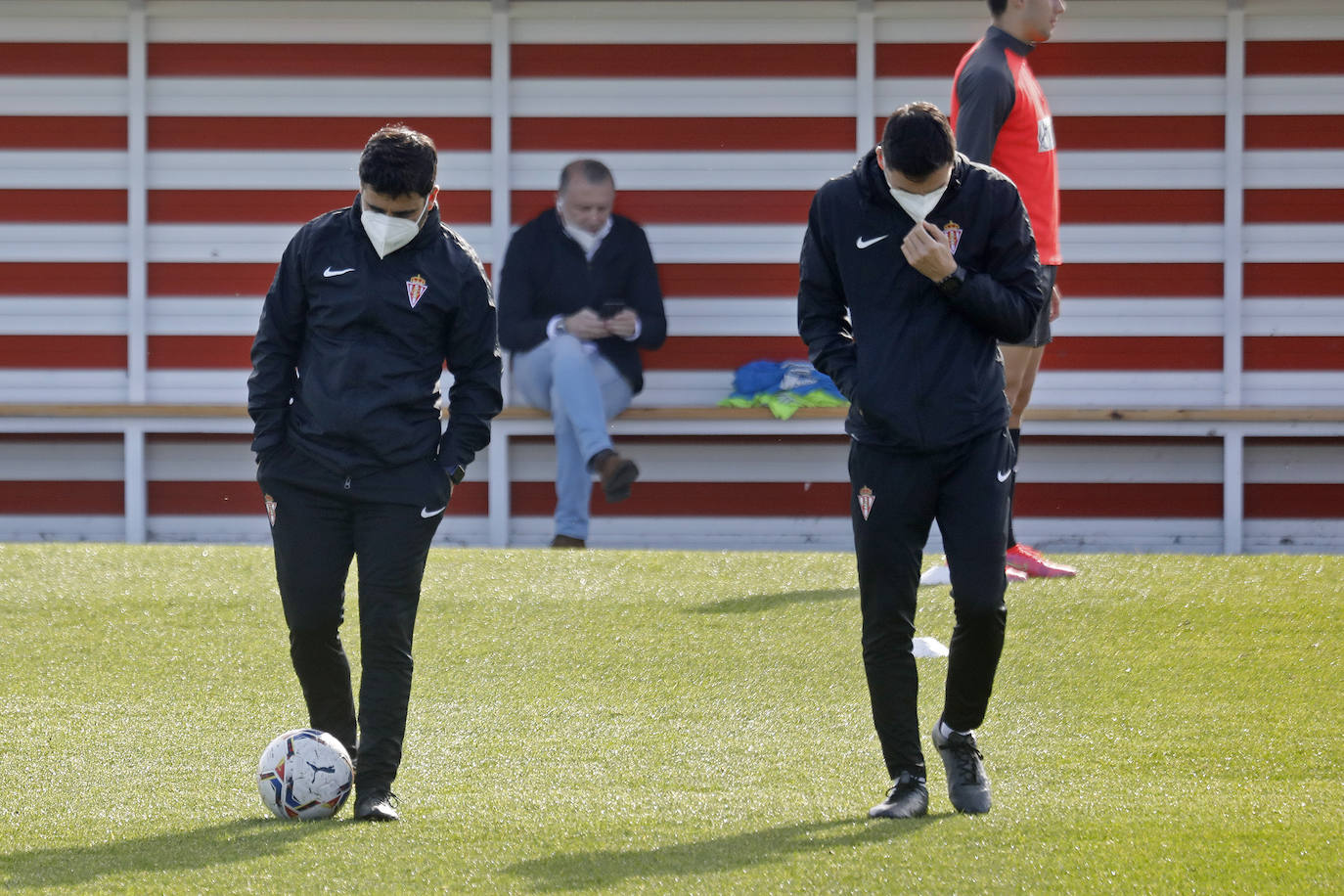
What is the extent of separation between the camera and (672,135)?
373 inches

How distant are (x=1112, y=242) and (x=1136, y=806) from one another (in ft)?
19.6

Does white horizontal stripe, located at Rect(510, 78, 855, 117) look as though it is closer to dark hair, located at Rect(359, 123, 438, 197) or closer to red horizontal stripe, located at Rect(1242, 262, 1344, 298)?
red horizontal stripe, located at Rect(1242, 262, 1344, 298)

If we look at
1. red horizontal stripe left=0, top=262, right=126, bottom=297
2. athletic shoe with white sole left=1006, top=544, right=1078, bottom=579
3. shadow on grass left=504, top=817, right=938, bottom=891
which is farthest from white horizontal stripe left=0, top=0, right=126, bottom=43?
shadow on grass left=504, top=817, right=938, bottom=891

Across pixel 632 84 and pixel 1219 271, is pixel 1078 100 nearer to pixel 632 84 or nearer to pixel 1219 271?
pixel 1219 271

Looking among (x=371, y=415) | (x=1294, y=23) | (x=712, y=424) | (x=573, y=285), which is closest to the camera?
(x=371, y=415)

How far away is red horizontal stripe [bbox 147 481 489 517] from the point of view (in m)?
9.62

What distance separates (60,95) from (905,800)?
738 cm

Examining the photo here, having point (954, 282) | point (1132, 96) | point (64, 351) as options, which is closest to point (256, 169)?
point (64, 351)

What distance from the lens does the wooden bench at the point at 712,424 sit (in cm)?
912

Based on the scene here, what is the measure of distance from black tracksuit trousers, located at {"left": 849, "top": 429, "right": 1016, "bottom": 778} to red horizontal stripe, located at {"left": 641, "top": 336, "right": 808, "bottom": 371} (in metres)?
5.68

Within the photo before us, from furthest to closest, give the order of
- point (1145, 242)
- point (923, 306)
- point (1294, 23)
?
1. point (1145, 242)
2. point (1294, 23)
3. point (923, 306)

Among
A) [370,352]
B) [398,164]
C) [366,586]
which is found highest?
[398,164]

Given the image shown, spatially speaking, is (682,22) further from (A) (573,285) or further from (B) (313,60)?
(B) (313,60)

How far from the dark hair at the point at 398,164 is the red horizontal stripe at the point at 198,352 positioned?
6.02 m
